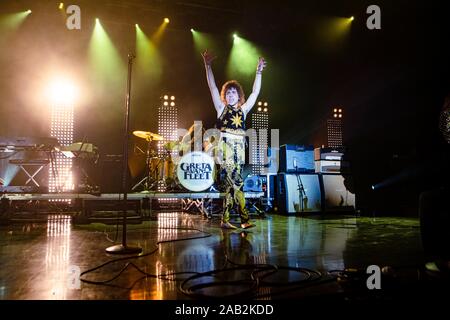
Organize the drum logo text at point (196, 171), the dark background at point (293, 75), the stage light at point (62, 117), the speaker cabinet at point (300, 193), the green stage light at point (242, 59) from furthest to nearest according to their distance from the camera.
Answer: the green stage light at point (242, 59)
the stage light at point (62, 117)
the speaker cabinet at point (300, 193)
the drum logo text at point (196, 171)
the dark background at point (293, 75)

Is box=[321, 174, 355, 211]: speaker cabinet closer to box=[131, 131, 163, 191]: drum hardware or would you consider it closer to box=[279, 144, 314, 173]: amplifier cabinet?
box=[279, 144, 314, 173]: amplifier cabinet

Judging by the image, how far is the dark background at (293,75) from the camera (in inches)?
271

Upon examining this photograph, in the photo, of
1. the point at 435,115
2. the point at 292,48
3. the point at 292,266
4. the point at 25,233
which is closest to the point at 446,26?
the point at 435,115

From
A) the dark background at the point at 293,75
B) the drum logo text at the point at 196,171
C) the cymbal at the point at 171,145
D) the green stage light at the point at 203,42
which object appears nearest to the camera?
the dark background at the point at 293,75

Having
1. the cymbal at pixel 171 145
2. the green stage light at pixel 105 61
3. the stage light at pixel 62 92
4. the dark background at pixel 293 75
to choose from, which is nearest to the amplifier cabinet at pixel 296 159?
the dark background at pixel 293 75

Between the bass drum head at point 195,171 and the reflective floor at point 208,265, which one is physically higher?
the bass drum head at point 195,171

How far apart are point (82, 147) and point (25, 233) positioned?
2326 millimetres

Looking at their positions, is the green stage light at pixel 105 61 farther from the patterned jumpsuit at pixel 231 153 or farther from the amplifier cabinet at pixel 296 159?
the patterned jumpsuit at pixel 231 153

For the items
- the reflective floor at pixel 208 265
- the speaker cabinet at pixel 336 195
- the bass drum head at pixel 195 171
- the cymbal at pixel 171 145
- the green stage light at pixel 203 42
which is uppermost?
the green stage light at pixel 203 42

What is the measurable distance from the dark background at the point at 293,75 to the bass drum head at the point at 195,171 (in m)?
2.35

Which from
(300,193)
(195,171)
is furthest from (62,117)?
(300,193)

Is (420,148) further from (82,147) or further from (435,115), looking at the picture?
(82,147)

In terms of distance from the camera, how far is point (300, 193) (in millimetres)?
7348

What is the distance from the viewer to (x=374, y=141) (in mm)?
7996
